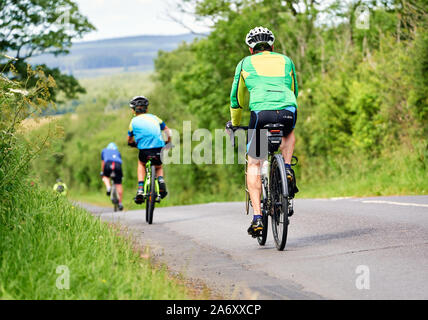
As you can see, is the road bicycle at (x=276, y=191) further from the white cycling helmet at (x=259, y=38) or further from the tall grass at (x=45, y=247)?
the tall grass at (x=45, y=247)

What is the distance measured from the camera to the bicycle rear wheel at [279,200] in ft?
22.2

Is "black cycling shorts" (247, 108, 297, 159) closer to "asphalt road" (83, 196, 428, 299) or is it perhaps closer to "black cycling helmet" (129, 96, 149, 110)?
"asphalt road" (83, 196, 428, 299)

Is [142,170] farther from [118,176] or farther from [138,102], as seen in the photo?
[118,176]

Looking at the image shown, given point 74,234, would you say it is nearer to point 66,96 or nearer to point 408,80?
point 408,80

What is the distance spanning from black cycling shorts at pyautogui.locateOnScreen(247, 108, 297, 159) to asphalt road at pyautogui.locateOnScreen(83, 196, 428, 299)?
112cm

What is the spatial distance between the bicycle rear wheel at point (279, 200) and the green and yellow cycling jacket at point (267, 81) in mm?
576

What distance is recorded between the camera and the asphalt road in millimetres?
5223

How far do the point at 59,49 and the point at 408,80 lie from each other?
22204mm

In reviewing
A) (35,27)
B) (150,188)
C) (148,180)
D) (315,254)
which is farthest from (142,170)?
Result: (35,27)

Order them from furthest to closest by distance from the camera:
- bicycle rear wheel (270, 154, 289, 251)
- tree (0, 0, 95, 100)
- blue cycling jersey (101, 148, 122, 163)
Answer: tree (0, 0, 95, 100), blue cycling jersey (101, 148, 122, 163), bicycle rear wheel (270, 154, 289, 251)

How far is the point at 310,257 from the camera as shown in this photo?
662cm

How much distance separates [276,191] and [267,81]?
1169 mm

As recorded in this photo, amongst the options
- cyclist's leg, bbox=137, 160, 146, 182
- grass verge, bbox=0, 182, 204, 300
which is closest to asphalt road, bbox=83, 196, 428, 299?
grass verge, bbox=0, 182, 204, 300
